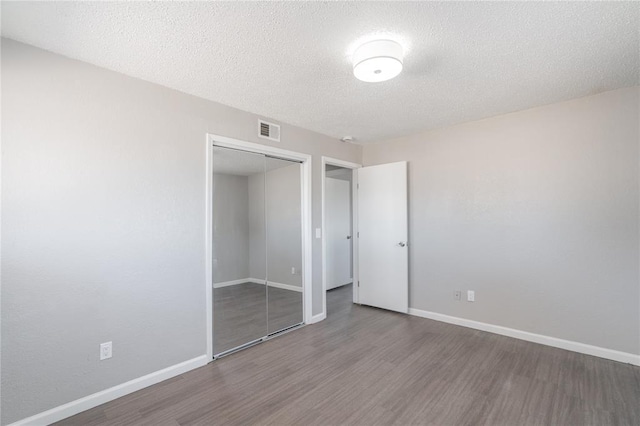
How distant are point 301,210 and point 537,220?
257 cm

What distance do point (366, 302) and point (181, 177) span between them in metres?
3.11

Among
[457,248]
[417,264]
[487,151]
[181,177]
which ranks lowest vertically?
[417,264]

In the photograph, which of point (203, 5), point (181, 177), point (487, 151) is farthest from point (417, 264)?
point (203, 5)

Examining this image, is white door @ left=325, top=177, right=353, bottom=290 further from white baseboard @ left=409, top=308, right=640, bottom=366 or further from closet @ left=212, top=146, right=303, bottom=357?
white baseboard @ left=409, top=308, right=640, bottom=366

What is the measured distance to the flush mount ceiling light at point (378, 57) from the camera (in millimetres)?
1857

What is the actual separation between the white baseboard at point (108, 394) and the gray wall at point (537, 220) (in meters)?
2.84

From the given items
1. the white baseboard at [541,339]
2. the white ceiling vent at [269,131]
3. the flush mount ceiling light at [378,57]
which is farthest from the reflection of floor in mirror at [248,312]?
the flush mount ceiling light at [378,57]

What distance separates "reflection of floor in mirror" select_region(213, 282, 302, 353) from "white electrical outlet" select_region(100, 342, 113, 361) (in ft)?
2.75

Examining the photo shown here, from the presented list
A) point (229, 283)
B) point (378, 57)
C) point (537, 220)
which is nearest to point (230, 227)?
point (229, 283)

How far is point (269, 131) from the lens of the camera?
10.7ft

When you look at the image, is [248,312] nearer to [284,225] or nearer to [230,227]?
[230,227]

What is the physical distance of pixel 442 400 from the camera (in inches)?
84.4

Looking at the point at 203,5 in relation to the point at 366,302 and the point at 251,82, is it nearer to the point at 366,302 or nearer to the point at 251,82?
the point at 251,82

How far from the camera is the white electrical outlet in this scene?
7.05 ft
